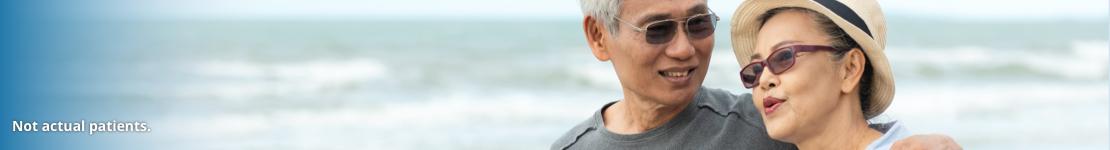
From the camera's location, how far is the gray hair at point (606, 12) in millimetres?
4012

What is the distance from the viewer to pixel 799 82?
3.31 m

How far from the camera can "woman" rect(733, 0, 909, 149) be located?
3.25 m

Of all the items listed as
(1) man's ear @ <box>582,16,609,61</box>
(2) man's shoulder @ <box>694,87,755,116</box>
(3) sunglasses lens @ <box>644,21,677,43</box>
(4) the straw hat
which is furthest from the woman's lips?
(1) man's ear @ <box>582,16,609,61</box>

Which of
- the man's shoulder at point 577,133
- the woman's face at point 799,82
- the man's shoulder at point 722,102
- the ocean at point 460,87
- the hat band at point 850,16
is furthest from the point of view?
the ocean at point 460,87

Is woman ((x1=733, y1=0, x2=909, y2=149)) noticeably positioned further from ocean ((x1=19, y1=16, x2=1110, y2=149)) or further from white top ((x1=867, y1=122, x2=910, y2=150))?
ocean ((x1=19, y1=16, x2=1110, y2=149))

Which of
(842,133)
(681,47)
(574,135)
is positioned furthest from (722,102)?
(842,133)

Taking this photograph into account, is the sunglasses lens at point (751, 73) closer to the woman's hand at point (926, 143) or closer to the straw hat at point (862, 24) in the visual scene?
the straw hat at point (862, 24)

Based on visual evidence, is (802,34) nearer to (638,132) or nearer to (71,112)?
(638,132)

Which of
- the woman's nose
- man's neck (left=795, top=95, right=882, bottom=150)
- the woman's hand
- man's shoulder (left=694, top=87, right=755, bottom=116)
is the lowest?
the woman's hand

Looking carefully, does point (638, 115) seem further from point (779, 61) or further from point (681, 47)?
point (779, 61)

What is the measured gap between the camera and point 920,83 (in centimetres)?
1939

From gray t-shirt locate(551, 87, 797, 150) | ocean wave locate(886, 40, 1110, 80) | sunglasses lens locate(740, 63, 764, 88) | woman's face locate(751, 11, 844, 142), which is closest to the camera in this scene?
woman's face locate(751, 11, 844, 142)

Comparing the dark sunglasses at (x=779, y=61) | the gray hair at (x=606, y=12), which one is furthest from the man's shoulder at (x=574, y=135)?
the dark sunglasses at (x=779, y=61)

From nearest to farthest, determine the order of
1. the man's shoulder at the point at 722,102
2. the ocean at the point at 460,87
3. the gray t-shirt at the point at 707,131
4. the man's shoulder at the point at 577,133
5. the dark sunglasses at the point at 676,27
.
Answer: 1. the dark sunglasses at the point at 676,27
2. the gray t-shirt at the point at 707,131
3. the man's shoulder at the point at 722,102
4. the man's shoulder at the point at 577,133
5. the ocean at the point at 460,87
